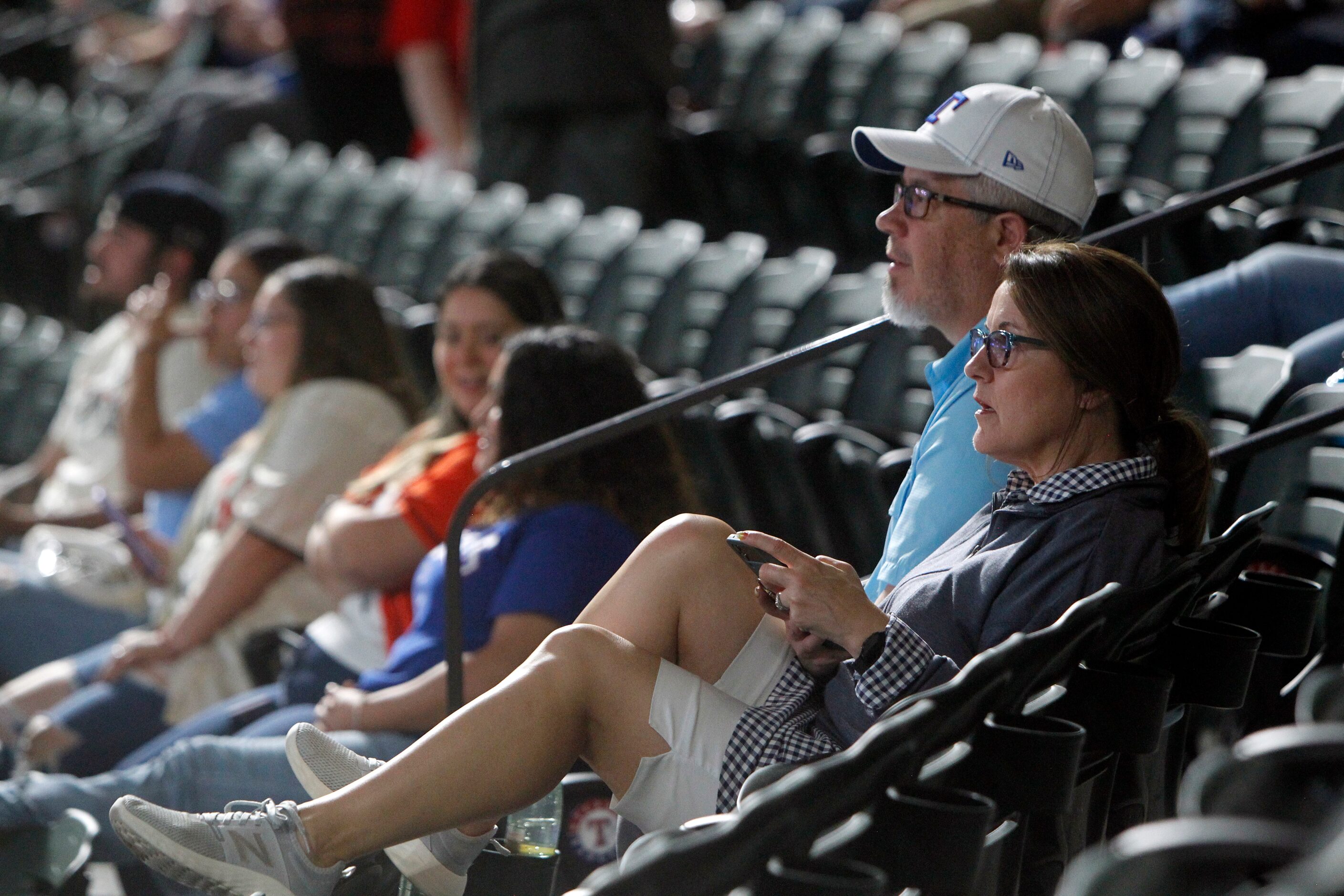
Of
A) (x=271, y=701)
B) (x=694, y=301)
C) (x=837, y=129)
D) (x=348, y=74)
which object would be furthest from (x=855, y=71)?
(x=271, y=701)

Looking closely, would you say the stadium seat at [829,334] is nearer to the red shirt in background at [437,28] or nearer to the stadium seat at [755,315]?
the stadium seat at [755,315]

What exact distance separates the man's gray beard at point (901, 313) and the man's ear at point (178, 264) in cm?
270

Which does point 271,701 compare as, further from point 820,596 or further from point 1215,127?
point 1215,127

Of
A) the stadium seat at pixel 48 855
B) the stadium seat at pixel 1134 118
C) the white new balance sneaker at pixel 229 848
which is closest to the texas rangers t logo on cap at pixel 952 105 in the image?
the white new balance sneaker at pixel 229 848

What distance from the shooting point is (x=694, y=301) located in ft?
12.8

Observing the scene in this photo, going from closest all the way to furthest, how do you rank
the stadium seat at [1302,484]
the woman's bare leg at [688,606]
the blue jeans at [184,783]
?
the woman's bare leg at [688,606] → the stadium seat at [1302,484] → the blue jeans at [184,783]

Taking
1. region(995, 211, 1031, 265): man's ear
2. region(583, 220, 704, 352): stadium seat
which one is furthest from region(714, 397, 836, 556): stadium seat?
region(583, 220, 704, 352): stadium seat

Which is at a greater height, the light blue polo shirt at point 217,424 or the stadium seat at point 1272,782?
the stadium seat at point 1272,782

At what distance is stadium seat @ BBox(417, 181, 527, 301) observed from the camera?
15.6 feet

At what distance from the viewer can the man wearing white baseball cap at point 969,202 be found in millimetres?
2186

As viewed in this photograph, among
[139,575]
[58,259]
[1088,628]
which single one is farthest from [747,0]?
[1088,628]

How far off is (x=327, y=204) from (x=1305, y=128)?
332cm

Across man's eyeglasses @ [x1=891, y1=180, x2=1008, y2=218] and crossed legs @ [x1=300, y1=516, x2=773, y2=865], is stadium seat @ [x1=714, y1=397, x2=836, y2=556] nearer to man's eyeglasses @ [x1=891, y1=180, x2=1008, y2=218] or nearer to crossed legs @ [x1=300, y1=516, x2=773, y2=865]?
man's eyeglasses @ [x1=891, y1=180, x2=1008, y2=218]

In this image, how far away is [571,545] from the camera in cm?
242
